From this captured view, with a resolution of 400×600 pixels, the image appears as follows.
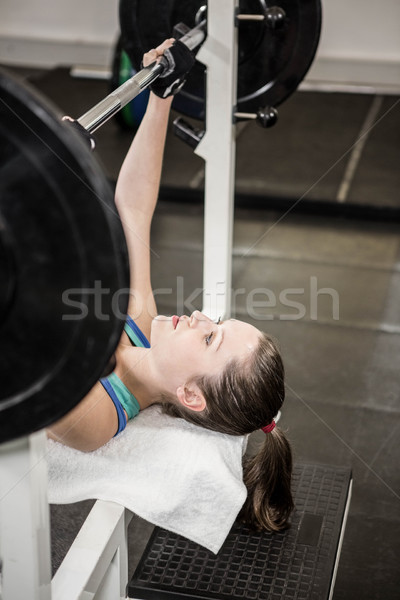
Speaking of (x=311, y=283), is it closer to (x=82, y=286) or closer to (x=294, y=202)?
(x=294, y=202)

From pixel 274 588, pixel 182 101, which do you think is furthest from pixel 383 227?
pixel 274 588

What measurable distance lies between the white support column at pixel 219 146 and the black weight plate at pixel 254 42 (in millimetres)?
188

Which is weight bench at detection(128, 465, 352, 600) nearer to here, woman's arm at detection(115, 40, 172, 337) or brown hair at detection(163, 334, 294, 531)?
brown hair at detection(163, 334, 294, 531)

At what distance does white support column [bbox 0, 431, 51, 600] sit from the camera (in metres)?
1.00

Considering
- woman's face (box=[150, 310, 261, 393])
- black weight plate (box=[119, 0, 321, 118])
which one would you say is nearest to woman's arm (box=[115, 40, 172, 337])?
woman's face (box=[150, 310, 261, 393])

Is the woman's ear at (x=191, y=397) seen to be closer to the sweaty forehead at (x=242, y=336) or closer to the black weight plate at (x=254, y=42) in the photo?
the sweaty forehead at (x=242, y=336)

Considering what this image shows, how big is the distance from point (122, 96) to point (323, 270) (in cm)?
201

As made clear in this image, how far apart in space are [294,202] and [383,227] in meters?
0.45

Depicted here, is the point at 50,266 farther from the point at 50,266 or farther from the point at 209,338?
the point at 209,338

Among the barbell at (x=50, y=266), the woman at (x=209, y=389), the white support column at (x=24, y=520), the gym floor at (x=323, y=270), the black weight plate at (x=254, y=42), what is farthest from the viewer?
the gym floor at (x=323, y=270)

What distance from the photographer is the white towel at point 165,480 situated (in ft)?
4.82

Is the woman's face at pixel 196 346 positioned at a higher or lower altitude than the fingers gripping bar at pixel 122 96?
lower

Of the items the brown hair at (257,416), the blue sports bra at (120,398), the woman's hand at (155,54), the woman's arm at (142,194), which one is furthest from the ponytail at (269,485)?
the woman's hand at (155,54)

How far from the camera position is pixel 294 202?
12.8ft
